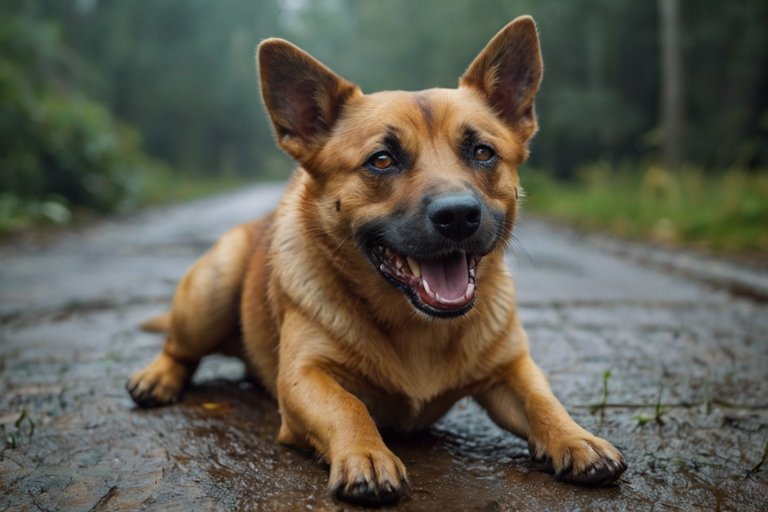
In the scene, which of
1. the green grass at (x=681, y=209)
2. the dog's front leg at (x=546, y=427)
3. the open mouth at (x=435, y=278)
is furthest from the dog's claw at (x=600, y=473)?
the green grass at (x=681, y=209)

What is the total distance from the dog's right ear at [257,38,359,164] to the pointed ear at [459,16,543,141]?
61cm

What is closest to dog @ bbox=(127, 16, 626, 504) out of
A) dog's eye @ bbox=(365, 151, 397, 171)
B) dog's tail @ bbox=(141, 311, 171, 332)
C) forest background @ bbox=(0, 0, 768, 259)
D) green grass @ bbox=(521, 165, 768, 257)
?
dog's eye @ bbox=(365, 151, 397, 171)

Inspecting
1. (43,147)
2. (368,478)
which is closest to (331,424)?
(368,478)

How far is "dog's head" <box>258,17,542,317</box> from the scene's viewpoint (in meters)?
2.60

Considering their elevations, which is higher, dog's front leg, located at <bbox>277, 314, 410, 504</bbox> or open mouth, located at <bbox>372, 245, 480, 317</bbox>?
open mouth, located at <bbox>372, 245, 480, 317</bbox>

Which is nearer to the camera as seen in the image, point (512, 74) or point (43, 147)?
point (512, 74)

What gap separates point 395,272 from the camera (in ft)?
8.97

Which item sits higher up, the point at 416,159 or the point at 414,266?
the point at 416,159

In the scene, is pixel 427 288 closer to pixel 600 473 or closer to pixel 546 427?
pixel 546 427

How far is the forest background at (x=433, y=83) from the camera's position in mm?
11852

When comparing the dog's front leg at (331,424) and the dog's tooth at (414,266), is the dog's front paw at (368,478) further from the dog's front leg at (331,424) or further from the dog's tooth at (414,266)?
the dog's tooth at (414,266)

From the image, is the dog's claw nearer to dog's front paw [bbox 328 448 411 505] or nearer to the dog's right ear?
dog's front paw [bbox 328 448 411 505]

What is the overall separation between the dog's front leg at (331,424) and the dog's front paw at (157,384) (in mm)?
764

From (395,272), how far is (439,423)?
0.78 m
